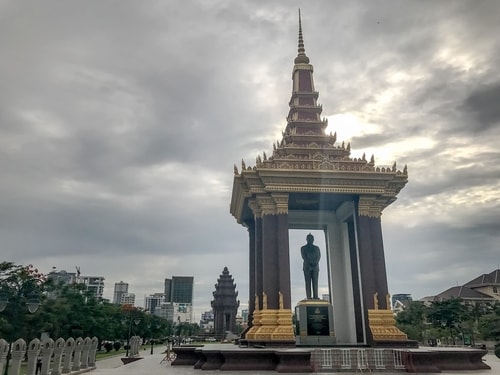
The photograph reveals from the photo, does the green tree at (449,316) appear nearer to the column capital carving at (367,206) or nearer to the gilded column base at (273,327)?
the column capital carving at (367,206)

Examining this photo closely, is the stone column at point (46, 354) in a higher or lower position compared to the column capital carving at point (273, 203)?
lower

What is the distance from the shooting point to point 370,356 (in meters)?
16.4

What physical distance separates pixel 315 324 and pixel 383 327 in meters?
3.28

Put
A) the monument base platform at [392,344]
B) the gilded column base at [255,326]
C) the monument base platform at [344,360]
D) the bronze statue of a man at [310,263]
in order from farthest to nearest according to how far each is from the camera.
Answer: the bronze statue of a man at [310,263], the gilded column base at [255,326], the monument base platform at [392,344], the monument base platform at [344,360]

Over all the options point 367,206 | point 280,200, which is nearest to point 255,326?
point 280,200

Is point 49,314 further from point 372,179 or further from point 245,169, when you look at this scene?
point 372,179

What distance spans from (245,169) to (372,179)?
673 centimetres

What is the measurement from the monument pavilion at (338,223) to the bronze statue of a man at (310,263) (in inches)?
55.7

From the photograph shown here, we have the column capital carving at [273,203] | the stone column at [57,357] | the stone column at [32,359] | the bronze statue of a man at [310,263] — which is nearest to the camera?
the stone column at [32,359]

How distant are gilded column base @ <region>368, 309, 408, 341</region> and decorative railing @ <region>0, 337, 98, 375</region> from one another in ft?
47.1

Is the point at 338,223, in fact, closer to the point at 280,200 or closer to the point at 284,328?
the point at 280,200

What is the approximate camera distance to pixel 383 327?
2077 cm

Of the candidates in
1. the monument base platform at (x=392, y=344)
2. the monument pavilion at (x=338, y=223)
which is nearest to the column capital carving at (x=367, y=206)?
the monument pavilion at (x=338, y=223)

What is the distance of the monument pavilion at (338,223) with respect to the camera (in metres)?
21.0
